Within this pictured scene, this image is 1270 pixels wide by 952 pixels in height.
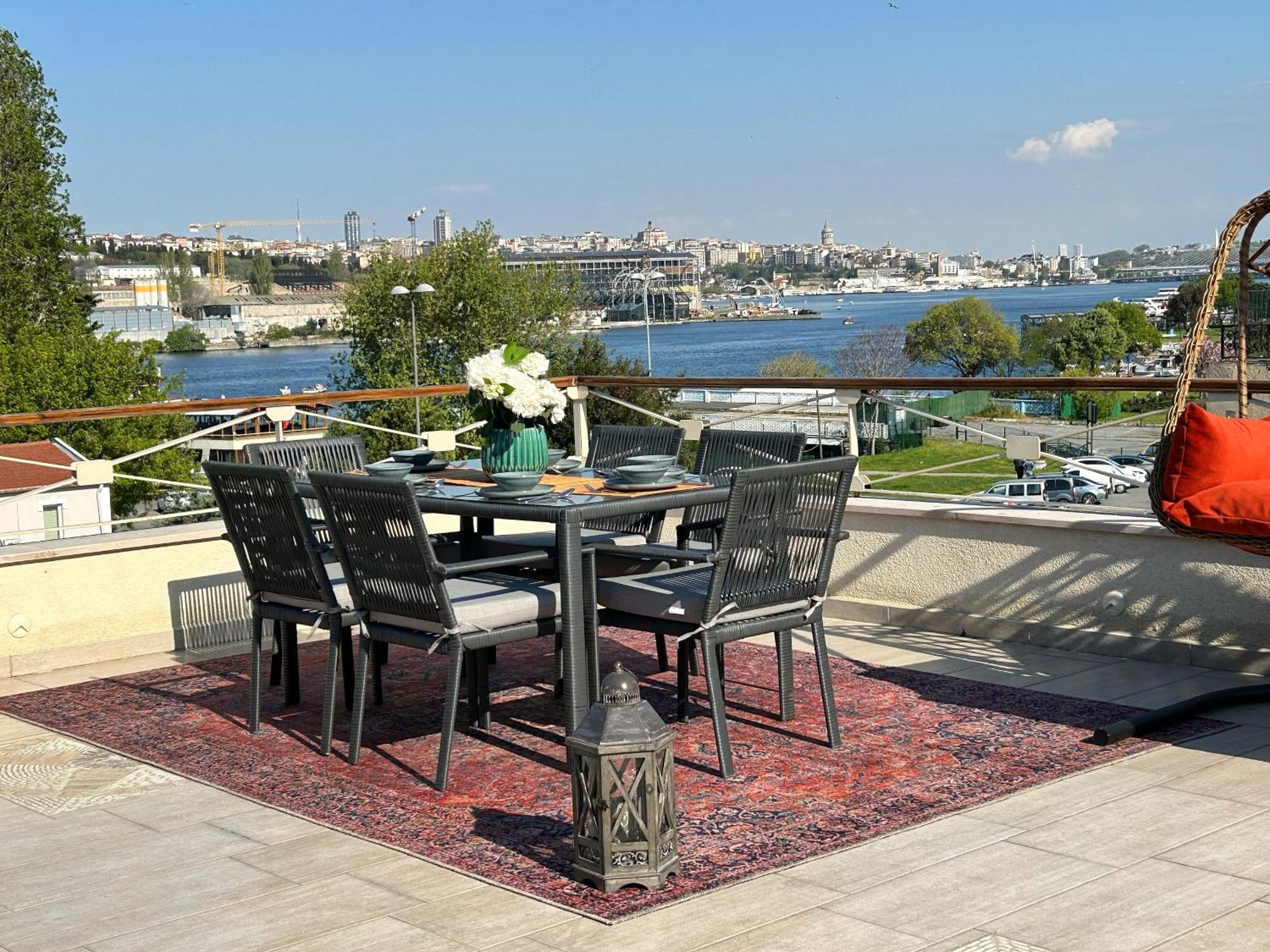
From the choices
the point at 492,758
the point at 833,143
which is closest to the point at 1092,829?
the point at 492,758

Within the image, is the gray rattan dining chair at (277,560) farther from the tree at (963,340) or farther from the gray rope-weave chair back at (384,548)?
the tree at (963,340)

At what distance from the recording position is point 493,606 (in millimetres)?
3707

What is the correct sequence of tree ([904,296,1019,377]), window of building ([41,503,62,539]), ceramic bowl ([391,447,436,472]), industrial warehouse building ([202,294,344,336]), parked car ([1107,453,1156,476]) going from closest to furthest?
ceramic bowl ([391,447,436,472])
parked car ([1107,453,1156,476])
window of building ([41,503,62,539])
tree ([904,296,1019,377])
industrial warehouse building ([202,294,344,336])

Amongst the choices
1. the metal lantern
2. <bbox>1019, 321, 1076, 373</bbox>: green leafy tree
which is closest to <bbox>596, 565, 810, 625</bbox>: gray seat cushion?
the metal lantern

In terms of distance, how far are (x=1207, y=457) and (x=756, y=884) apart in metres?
2.02

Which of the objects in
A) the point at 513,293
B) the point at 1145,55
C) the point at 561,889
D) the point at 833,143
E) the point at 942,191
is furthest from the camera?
the point at 942,191

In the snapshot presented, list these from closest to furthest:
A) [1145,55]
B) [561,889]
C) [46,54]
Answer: [561,889] < [46,54] < [1145,55]

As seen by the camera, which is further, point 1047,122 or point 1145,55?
point 1047,122

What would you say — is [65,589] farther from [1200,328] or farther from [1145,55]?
[1145,55]

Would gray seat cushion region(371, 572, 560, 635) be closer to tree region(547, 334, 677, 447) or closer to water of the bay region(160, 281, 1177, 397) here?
tree region(547, 334, 677, 447)

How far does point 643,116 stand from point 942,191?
67.7 ft

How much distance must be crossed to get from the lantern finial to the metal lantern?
0.6 inches

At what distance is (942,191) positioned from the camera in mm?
83938

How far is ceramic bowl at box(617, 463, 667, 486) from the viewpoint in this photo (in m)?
4.11
